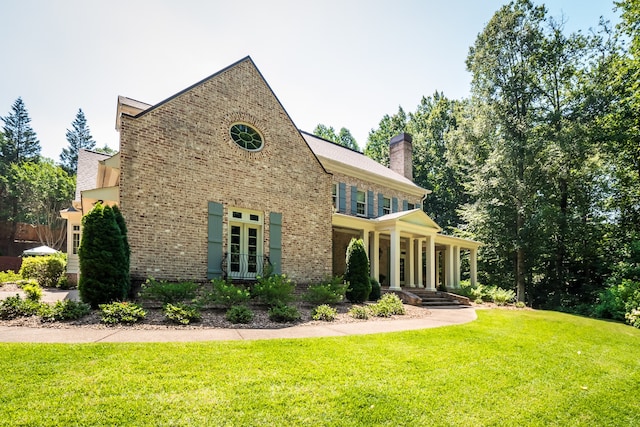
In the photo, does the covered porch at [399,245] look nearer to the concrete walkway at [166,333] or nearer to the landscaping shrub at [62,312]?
the concrete walkway at [166,333]

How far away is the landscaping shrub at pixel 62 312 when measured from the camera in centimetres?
652

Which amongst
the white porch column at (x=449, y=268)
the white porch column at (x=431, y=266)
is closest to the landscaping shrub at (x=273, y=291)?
the white porch column at (x=431, y=266)

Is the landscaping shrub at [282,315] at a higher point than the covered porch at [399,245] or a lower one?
lower

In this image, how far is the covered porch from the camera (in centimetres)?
1574

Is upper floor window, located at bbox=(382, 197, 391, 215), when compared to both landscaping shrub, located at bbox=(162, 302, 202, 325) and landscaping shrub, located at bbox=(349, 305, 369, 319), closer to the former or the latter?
landscaping shrub, located at bbox=(349, 305, 369, 319)

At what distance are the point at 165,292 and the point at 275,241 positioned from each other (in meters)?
3.94

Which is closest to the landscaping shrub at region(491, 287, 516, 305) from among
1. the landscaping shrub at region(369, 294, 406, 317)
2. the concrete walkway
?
the landscaping shrub at region(369, 294, 406, 317)

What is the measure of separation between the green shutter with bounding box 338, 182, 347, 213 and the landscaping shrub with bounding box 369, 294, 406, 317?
23.7 feet

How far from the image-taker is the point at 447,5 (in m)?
9.96

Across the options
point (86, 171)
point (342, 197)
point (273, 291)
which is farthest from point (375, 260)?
point (86, 171)

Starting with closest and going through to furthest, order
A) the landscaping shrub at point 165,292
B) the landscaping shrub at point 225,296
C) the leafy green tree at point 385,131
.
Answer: the landscaping shrub at point 165,292 → the landscaping shrub at point 225,296 → the leafy green tree at point 385,131

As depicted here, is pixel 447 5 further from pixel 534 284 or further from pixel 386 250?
pixel 534 284

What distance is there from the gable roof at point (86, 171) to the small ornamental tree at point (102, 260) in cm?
967

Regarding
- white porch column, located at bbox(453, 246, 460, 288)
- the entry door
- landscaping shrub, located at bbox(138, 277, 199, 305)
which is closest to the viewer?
landscaping shrub, located at bbox(138, 277, 199, 305)
